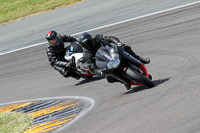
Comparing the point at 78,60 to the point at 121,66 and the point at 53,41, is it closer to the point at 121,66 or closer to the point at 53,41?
the point at 53,41

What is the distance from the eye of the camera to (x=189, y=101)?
7.10 meters

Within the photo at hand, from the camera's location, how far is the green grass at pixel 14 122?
850 cm

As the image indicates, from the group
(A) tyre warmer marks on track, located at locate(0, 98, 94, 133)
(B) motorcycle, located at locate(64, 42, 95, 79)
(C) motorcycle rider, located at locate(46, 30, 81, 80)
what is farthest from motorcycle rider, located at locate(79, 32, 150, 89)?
(C) motorcycle rider, located at locate(46, 30, 81, 80)

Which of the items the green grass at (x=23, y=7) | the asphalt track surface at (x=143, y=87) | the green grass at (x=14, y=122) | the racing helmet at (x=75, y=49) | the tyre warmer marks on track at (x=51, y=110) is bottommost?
the tyre warmer marks on track at (x=51, y=110)

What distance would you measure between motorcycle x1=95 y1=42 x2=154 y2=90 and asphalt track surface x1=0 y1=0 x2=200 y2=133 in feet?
0.98

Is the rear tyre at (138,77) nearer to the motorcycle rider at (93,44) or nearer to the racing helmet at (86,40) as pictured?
the motorcycle rider at (93,44)

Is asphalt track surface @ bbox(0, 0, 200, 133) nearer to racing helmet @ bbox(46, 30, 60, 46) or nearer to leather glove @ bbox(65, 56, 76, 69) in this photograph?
leather glove @ bbox(65, 56, 76, 69)

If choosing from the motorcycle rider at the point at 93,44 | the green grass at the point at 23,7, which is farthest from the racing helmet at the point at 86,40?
the green grass at the point at 23,7

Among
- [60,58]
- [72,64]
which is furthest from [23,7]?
[72,64]

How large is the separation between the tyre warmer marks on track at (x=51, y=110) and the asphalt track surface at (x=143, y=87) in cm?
34

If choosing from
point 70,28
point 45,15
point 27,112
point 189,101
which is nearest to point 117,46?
point 189,101

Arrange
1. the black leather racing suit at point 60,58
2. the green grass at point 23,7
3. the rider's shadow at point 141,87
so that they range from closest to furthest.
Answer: the rider's shadow at point 141,87, the black leather racing suit at point 60,58, the green grass at point 23,7

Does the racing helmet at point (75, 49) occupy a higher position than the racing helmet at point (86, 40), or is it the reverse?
the racing helmet at point (86, 40)

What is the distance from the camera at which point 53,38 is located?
11.0 m
